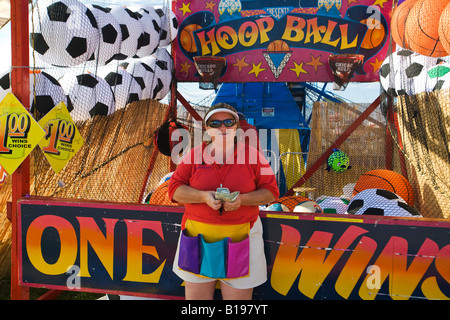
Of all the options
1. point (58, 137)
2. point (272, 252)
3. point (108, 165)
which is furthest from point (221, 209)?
point (108, 165)

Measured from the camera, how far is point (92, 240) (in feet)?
10.8

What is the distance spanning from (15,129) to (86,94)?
1452mm

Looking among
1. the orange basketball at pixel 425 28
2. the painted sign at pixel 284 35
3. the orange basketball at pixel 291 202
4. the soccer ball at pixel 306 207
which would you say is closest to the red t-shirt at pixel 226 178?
the soccer ball at pixel 306 207

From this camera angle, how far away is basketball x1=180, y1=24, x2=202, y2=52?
23.0 feet

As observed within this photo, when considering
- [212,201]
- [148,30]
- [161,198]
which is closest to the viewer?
[212,201]

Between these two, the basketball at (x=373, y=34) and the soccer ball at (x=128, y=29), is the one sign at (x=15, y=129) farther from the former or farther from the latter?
the basketball at (x=373, y=34)

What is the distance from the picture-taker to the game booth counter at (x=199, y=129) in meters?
2.98

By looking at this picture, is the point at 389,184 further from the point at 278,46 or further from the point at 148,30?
the point at 148,30

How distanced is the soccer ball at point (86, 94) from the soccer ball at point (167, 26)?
6.38 ft

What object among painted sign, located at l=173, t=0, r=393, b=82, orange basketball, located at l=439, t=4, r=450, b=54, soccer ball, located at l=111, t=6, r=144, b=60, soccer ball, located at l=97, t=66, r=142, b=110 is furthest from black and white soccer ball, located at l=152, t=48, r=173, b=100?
orange basketball, located at l=439, t=4, r=450, b=54

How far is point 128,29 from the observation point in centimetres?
535

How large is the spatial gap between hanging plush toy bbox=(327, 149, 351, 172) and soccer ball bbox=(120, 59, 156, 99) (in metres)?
3.73

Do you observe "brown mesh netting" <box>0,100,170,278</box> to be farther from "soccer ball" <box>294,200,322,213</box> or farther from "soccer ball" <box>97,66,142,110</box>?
"soccer ball" <box>294,200,322,213</box>
